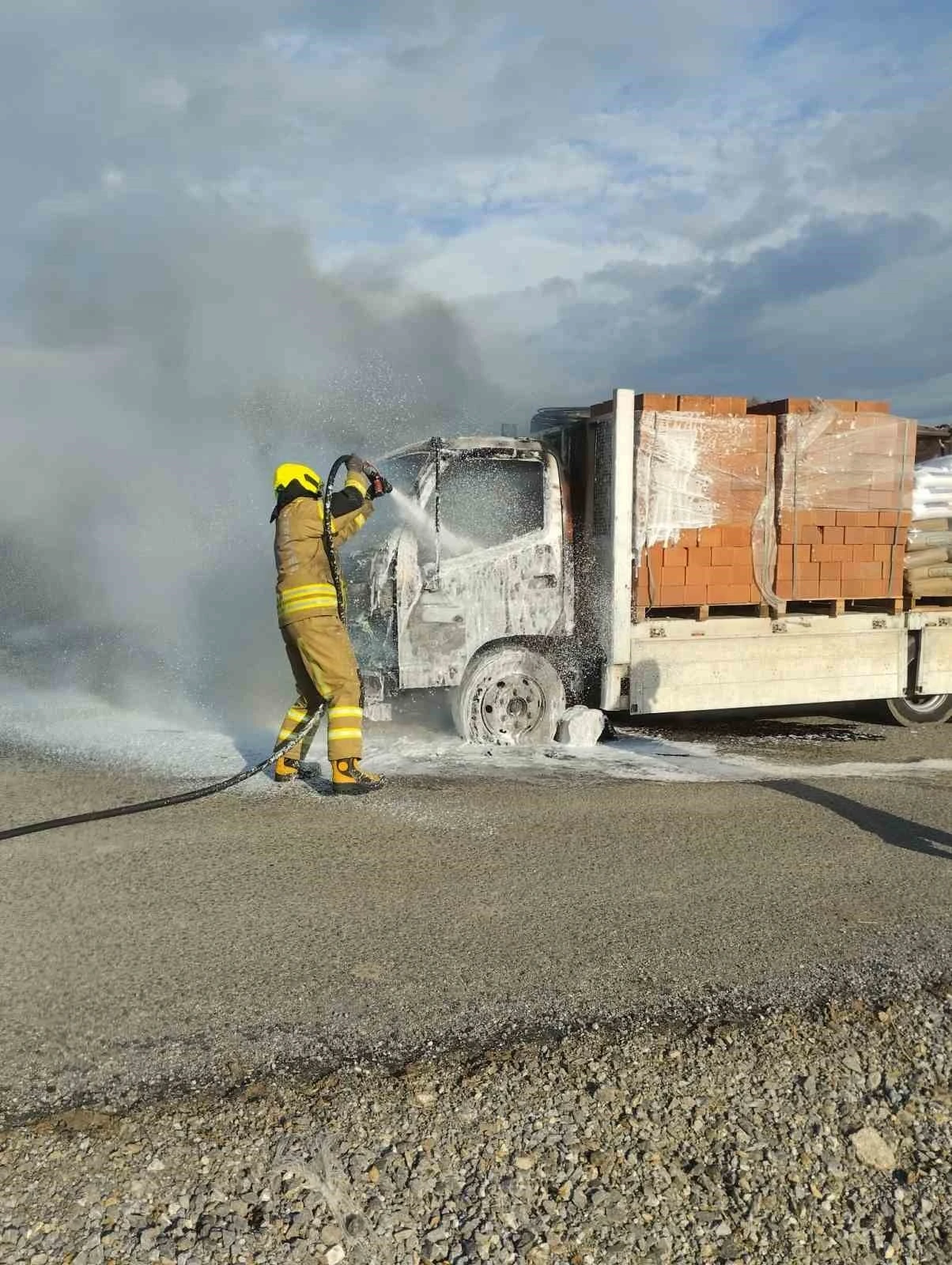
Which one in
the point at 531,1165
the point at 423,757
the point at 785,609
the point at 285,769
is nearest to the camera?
the point at 531,1165

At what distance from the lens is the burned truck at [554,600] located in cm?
689

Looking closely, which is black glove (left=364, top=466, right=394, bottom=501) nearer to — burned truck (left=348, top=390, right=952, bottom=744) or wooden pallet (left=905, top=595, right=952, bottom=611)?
burned truck (left=348, top=390, right=952, bottom=744)

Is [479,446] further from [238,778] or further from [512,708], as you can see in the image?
[238,778]

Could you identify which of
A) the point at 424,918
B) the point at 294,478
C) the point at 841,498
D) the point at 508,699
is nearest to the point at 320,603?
the point at 294,478

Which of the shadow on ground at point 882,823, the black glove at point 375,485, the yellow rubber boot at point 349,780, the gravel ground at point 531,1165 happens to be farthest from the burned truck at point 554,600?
the gravel ground at point 531,1165

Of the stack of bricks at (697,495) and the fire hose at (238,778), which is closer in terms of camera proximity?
the fire hose at (238,778)

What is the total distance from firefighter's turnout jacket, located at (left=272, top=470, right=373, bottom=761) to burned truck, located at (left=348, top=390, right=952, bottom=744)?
30.8 inches

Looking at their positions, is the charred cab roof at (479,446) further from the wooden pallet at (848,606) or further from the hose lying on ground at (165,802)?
the wooden pallet at (848,606)

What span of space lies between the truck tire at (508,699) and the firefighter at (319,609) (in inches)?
48.5

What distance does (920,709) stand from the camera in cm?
844

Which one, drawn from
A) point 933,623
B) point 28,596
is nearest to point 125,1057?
point 933,623

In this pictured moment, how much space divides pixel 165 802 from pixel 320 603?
4.84 feet

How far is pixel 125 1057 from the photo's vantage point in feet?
9.66

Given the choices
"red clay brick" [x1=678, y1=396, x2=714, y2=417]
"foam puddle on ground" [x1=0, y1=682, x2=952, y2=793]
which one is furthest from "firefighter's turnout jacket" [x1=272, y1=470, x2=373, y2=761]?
"red clay brick" [x1=678, y1=396, x2=714, y2=417]
